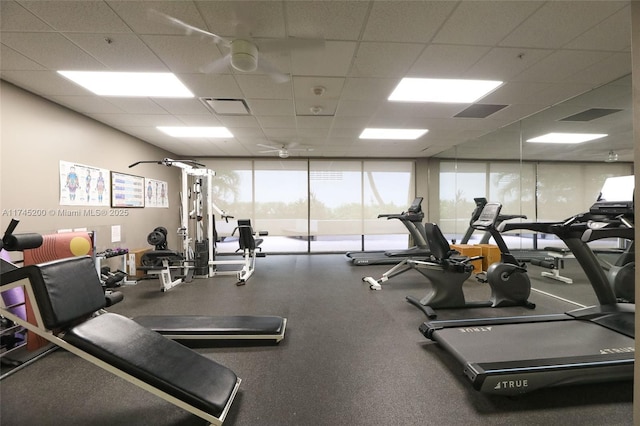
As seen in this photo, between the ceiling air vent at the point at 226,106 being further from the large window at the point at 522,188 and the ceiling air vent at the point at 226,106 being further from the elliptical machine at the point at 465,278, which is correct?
the large window at the point at 522,188

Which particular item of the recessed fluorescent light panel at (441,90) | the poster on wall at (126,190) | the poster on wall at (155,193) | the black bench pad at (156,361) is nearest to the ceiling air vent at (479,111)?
the recessed fluorescent light panel at (441,90)

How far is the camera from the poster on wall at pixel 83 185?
3.35 metres

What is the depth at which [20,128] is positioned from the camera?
111 inches

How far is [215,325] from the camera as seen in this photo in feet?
7.98

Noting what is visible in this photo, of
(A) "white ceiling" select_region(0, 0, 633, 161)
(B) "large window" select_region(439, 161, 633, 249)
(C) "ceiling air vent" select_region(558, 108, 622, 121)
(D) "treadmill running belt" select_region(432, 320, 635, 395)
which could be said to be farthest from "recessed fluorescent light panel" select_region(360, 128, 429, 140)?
(D) "treadmill running belt" select_region(432, 320, 635, 395)

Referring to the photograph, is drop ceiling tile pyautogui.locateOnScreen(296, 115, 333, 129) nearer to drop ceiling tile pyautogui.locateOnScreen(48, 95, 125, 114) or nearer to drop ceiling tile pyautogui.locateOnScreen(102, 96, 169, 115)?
drop ceiling tile pyautogui.locateOnScreen(102, 96, 169, 115)

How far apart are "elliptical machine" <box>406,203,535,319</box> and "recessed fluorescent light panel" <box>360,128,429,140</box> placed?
2204 mm

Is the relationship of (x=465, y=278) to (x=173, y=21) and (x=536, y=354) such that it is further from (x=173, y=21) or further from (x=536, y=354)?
(x=173, y=21)

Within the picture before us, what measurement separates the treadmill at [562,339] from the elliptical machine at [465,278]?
0.63m

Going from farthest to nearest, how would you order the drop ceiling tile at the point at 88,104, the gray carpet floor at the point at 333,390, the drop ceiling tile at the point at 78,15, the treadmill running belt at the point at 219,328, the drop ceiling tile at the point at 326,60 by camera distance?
the drop ceiling tile at the point at 88,104 < the treadmill running belt at the point at 219,328 < the drop ceiling tile at the point at 326,60 < the drop ceiling tile at the point at 78,15 < the gray carpet floor at the point at 333,390

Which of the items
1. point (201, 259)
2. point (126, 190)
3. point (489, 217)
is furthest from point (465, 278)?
point (126, 190)

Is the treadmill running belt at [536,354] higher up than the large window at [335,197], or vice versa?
the large window at [335,197]

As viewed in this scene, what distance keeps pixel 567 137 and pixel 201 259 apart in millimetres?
7275

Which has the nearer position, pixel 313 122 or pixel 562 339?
pixel 562 339
